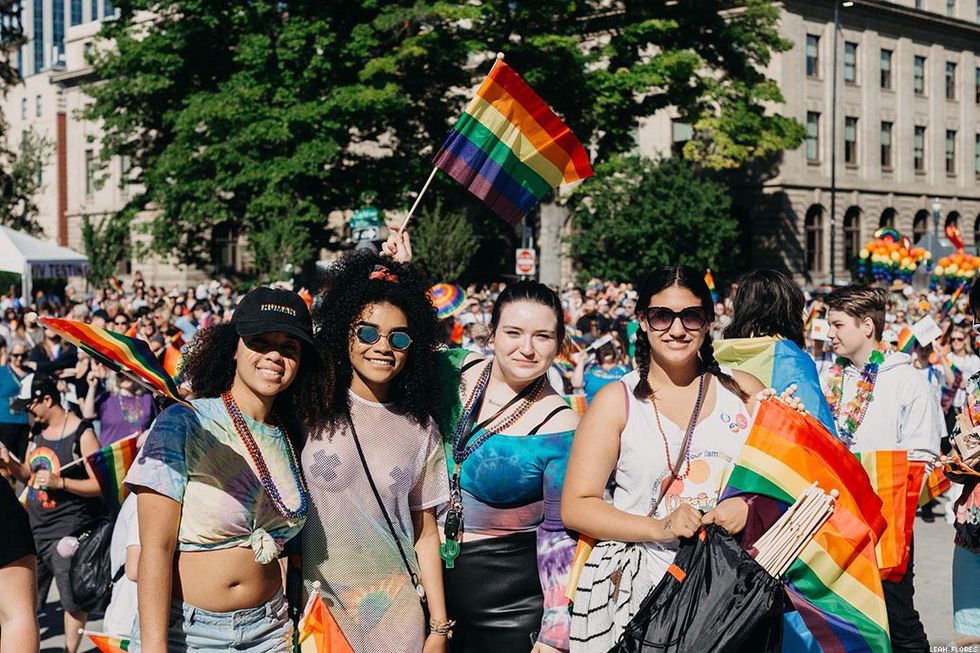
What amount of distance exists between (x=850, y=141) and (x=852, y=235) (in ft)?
13.5

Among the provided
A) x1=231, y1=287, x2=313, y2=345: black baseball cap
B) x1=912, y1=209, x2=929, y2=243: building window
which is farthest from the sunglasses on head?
x1=912, y1=209, x2=929, y2=243: building window

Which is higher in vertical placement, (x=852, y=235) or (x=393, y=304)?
(x=852, y=235)

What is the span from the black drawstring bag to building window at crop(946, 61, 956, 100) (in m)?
58.8

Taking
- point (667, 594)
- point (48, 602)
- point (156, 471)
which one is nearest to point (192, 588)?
point (156, 471)

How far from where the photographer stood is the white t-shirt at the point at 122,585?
16.3 feet

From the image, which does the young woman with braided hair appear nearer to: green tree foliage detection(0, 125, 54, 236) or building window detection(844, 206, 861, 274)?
green tree foliage detection(0, 125, 54, 236)

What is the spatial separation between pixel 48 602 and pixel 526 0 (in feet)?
87.5

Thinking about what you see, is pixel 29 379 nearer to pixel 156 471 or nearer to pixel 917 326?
pixel 156 471

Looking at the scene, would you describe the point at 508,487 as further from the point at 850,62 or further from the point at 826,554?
the point at 850,62

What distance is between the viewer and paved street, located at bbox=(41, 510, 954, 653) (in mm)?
7401

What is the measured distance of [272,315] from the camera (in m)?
3.58

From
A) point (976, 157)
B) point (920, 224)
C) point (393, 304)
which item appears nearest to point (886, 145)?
point (920, 224)

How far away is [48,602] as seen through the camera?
8.58 metres

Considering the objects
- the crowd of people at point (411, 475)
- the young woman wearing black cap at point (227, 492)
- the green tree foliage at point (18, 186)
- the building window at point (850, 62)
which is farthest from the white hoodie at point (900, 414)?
the building window at point (850, 62)
